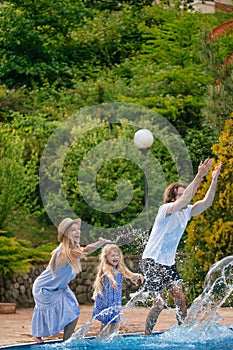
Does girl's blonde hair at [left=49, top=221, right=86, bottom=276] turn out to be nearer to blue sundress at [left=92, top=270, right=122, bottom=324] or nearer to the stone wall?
blue sundress at [left=92, top=270, right=122, bottom=324]

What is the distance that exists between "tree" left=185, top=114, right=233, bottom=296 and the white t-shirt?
429cm

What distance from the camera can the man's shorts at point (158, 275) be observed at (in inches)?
321

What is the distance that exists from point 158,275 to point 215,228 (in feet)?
15.0

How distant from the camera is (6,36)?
1942cm

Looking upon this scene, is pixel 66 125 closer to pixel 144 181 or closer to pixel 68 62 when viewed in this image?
pixel 144 181

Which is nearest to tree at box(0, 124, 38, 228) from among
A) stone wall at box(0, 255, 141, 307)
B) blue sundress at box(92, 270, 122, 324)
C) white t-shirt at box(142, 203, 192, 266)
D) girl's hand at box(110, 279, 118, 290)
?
stone wall at box(0, 255, 141, 307)

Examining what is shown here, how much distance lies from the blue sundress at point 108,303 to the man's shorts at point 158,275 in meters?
0.46

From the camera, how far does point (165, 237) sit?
8320mm

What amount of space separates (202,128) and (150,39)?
160 inches

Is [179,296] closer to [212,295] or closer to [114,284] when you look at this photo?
[212,295]

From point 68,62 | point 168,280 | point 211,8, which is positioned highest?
point 211,8

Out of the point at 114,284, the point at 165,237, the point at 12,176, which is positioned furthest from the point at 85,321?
the point at 12,176

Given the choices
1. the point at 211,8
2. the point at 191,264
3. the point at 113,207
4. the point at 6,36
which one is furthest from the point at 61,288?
the point at 211,8

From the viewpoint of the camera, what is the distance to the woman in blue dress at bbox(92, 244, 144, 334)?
27.9ft
